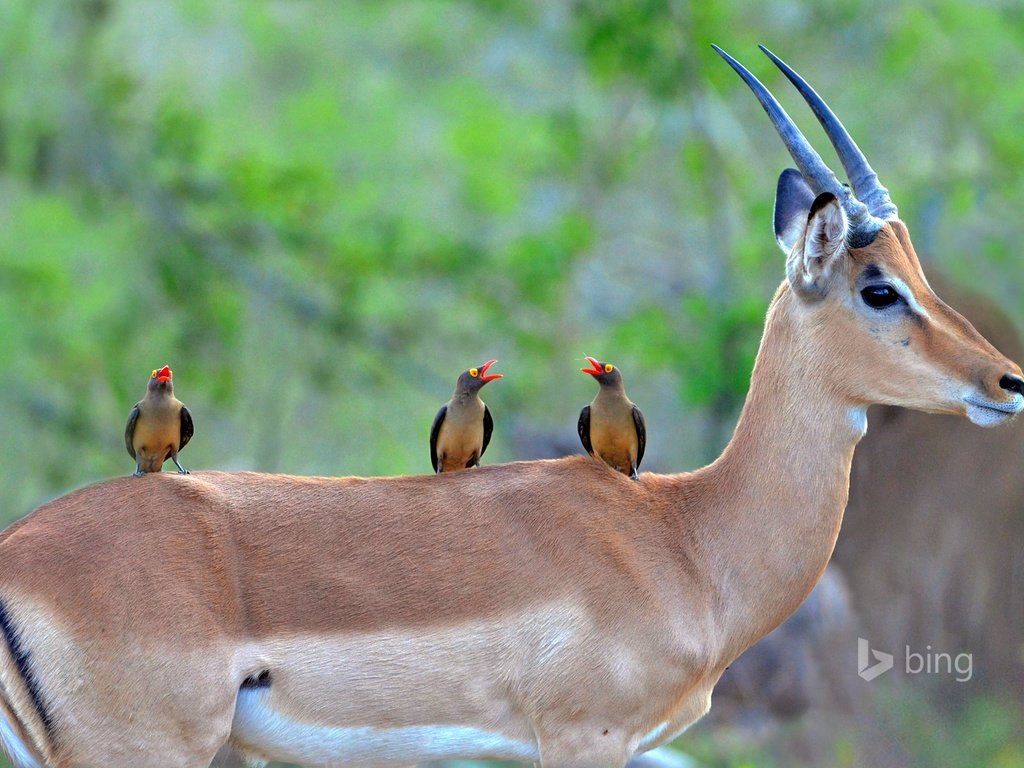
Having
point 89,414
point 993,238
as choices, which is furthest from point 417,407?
point 993,238

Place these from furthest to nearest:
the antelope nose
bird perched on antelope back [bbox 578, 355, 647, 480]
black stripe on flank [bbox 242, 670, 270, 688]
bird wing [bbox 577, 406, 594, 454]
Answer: bird wing [bbox 577, 406, 594, 454] < bird perched on antelope back [bbox 578, 355, 647, 480] < the antelope nose < black stripe on flank [bbox 242, 670, 270, 688]

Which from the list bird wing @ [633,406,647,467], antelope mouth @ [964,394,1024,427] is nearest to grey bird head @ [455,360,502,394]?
bird wing @ [633,406,647,467]

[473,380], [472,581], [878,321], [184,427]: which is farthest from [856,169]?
[184,427]

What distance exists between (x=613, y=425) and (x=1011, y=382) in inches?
54.9

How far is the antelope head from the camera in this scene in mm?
4820

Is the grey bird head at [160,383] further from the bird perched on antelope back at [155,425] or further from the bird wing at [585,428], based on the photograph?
the bird wing at [585,428]

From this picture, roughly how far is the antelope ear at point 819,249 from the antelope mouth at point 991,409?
0.63 meters

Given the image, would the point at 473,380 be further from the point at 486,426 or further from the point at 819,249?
the point at 819,249

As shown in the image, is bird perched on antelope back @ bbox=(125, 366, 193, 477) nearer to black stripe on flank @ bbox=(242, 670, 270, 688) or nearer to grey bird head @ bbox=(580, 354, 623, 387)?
black stripe on flank @ bbox=(242, 670, 270, 688)

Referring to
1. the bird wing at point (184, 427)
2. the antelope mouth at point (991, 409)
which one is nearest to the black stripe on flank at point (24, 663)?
the bird wing at point (184, 427)

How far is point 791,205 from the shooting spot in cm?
562

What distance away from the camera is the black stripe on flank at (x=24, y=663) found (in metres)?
4.48

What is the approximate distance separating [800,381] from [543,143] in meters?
12.6

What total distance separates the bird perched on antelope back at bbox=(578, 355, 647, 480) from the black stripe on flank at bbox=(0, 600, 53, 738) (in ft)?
6.85
